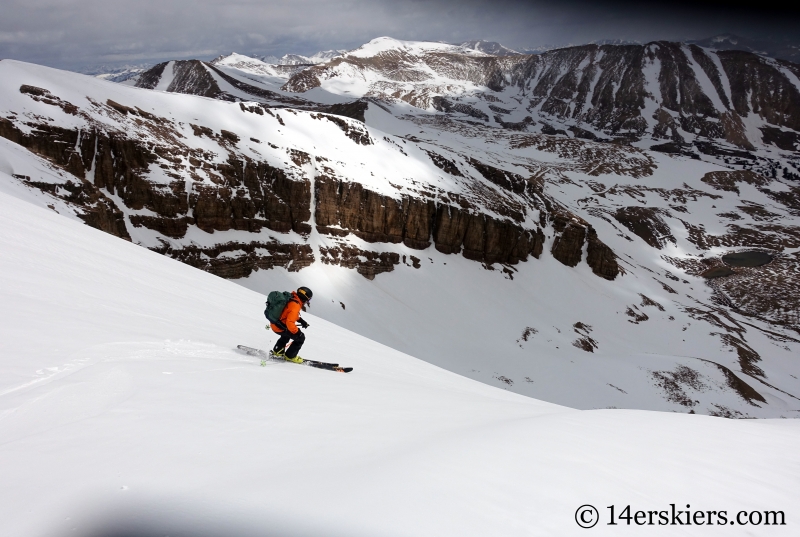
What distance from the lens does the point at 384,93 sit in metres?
191

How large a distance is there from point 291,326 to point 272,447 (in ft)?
13.8

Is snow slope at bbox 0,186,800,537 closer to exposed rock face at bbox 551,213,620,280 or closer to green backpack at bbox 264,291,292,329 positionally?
green backpack at bbox 264,291,292,329

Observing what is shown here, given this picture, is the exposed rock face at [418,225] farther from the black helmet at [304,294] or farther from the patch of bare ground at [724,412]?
the black helmet at [304,294]

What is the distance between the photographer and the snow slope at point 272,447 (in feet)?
8.75

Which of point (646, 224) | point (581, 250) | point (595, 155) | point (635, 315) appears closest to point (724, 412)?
point (635, 315)

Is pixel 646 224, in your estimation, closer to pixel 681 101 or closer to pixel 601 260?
pixel 601 260

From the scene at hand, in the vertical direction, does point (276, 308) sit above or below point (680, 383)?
above

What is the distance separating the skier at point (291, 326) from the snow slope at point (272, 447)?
406 millimetres

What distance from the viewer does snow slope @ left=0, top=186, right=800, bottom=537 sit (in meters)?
2.67

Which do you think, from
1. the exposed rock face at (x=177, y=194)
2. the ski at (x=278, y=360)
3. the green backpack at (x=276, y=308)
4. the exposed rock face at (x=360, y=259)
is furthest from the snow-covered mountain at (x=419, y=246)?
the ski at (x=278, y=360)

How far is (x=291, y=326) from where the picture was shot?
7684mm

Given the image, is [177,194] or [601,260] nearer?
[177,194]

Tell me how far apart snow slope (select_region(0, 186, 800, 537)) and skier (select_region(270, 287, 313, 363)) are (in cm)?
41

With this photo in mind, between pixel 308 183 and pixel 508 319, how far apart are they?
2686 cm
